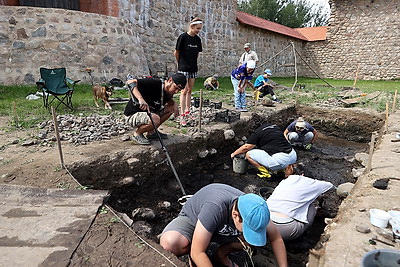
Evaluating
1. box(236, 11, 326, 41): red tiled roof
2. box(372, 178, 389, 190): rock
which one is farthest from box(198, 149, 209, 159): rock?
box(236, 11, 326, 41): red tiled roof

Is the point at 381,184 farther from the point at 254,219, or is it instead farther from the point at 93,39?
the point at 93,39

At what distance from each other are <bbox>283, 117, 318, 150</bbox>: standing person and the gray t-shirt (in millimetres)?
3912

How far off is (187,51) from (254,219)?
4290 millimetres

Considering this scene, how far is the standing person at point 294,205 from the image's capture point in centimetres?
287

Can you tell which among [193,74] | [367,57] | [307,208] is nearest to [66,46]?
[193,74]

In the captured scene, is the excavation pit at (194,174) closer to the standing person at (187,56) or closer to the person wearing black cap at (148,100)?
the person wearing black cap at (148,100)

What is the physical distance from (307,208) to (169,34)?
949 cm

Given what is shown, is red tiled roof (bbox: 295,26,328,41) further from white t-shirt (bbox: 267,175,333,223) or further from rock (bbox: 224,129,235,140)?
white t-shirt (bbox: 267,175,333,223)

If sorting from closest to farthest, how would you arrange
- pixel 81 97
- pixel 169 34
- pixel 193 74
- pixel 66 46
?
1. pixel 193 74
2. pixel 81 97
3. pixel 66 46
4. pixel 169 34

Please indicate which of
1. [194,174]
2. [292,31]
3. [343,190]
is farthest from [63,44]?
[292,31]

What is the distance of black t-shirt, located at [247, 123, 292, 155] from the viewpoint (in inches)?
172

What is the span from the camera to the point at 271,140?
4.39 meters

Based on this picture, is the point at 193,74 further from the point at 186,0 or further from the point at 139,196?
the point at 186,0

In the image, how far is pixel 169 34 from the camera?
35.6 feet
